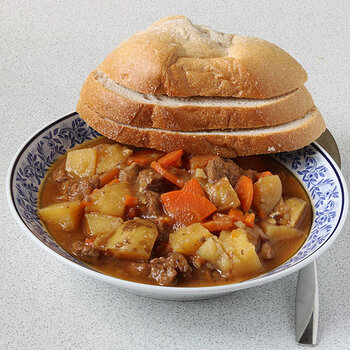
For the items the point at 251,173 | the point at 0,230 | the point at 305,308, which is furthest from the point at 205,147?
the point at 0,230

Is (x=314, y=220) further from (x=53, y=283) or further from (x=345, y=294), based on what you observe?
(x=53, y=283)

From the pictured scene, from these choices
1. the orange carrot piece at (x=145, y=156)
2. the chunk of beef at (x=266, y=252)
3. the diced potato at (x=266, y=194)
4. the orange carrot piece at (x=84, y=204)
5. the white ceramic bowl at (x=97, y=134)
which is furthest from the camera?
the orange carrot piece at (x=145, y=156)

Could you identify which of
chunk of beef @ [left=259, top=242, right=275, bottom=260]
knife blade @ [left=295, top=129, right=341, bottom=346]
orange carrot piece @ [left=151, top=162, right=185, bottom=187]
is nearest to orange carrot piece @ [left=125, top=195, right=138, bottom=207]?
orange carrot piece @ [left=151, top=162, right=185, bottom=187]

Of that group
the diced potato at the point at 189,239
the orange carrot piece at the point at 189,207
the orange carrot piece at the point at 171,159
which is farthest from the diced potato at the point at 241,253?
the orange carrot piece at the point at 171,159

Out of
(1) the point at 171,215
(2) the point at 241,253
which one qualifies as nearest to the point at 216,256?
(2) the point at 241,253

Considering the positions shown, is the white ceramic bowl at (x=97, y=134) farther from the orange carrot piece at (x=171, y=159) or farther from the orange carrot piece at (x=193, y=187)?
the orange carrot piece at (x=171, y=159)

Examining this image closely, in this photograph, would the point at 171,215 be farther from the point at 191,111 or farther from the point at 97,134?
the point at 97,134
